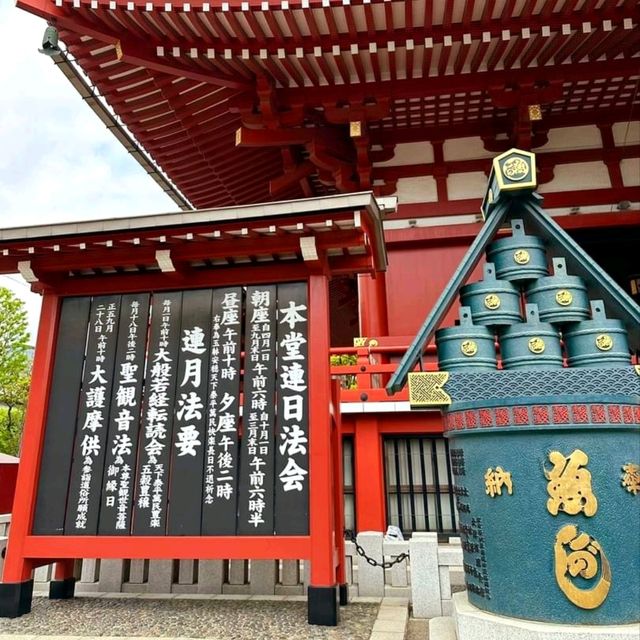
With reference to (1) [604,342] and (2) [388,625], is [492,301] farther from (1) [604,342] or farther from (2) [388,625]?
(2) [388,625]

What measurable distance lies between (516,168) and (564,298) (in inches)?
44.3

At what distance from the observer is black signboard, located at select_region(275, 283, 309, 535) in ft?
16.0

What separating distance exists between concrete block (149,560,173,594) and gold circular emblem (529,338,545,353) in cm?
483

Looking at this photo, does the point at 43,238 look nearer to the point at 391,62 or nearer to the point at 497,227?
the point at 497,227

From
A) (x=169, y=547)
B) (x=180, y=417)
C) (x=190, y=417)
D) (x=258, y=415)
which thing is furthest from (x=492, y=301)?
(x=169, y=547)

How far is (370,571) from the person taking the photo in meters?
5.88

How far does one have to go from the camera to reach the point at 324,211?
502 centimetres

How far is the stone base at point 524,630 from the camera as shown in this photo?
10.5 ft

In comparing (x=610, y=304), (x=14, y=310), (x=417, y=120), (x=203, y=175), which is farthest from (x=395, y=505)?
(x=14, y=310)

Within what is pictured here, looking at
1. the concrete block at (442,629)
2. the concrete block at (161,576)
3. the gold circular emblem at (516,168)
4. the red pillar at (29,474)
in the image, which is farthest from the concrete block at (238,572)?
the gold circular emblem at (516,168)

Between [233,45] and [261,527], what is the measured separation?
6557 mm

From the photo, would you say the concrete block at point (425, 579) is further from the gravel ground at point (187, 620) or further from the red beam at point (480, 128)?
the red beam at point (480, 128)

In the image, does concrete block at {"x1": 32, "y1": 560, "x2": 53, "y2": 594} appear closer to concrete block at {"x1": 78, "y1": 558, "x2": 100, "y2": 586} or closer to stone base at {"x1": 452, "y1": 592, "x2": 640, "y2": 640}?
concrete block at {"x1": 78, "y1": 558, "x2": 100, "y2": 586}

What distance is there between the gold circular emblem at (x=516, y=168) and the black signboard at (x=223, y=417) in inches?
117
